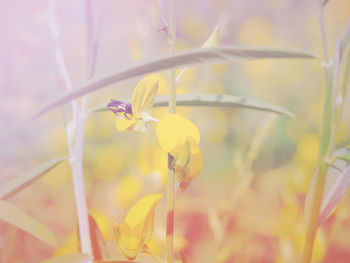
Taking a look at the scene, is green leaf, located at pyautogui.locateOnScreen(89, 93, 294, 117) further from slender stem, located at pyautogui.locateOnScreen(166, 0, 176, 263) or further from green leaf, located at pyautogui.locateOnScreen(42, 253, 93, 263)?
green leaf, located at pyautogui.locateOnScreen(42, 253, 93, 263)

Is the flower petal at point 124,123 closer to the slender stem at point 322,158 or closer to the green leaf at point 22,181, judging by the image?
the green leaf at point 22,181

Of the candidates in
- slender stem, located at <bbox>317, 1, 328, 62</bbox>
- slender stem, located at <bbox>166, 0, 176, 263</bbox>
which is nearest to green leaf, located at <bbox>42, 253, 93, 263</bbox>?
slender stem, located at <bbox>166, 0, 176, 263</bbox>

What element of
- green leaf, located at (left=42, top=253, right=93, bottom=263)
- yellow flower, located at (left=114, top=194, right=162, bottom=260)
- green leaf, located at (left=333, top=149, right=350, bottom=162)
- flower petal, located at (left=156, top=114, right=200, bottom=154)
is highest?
flower petal, located at (left=156, top=114, right=200, bottom=154)

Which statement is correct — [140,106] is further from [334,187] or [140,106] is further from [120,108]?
[334,187]

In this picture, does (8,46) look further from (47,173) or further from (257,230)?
(257,230)

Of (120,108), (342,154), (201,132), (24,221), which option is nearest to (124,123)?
(120,108)

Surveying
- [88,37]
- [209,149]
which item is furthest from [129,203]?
[88,37]
